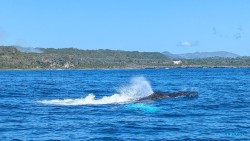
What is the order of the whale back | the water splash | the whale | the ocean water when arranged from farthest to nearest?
the whale back → the whale → the water splash → the ocean water

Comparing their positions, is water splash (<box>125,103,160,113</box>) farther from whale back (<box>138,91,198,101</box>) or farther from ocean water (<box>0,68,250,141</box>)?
whale back (<box>138,91,198,101</box>)

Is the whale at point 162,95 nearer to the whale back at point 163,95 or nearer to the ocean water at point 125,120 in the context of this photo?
the whale back at point 163,95

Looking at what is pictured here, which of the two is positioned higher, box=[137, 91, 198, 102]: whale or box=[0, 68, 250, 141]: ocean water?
box=[137, 91, 198, 102]: whale

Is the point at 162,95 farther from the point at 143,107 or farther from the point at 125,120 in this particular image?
the point at 125,120

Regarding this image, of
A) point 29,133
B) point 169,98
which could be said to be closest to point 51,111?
point 29,133

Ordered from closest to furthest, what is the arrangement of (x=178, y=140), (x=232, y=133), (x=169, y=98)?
(x=178, y=140), (x=232, y=133), (x=169, y=98)

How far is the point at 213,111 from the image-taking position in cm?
5231

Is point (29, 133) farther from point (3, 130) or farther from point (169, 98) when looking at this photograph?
point (169, 98)

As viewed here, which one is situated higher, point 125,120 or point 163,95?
point 163,95

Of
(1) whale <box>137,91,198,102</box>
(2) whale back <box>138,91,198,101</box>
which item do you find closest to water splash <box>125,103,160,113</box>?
(1) whale <box>137,91,198,102</box>

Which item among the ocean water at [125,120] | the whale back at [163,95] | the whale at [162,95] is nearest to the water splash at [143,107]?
the ocean water at [125,120]

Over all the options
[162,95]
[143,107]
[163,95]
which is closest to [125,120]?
[143,107]

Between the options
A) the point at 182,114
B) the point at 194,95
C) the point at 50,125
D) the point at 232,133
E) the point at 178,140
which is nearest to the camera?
the point at 178,140

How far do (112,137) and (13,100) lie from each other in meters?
33.3
